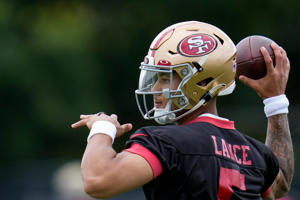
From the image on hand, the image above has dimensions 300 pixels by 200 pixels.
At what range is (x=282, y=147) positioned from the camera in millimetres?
4168

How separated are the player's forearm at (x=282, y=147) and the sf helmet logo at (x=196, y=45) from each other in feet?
2.51

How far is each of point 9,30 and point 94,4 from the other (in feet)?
10.2

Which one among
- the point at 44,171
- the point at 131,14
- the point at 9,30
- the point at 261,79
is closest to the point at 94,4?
the point at 131,14

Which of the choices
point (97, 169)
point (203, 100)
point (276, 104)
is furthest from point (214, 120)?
point (97, 169)

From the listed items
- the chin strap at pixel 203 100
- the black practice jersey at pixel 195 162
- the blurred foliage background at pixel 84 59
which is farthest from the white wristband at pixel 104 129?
the blurred foliage background at pixel 84 59

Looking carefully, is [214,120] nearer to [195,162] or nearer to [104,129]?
[195,162]

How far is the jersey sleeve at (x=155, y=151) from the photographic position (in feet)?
10.6

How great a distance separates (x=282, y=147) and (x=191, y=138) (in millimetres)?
1010

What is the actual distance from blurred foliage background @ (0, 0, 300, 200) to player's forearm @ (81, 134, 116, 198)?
39.9ft

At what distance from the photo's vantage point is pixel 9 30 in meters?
17.7

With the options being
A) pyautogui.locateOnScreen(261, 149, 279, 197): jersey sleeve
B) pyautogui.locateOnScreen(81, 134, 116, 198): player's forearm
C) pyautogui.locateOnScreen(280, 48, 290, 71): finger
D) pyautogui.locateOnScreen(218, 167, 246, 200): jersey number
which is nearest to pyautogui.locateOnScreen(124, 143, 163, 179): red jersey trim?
pyautogui.locateOnScreen(81, 134, 116, 198): player's forearm

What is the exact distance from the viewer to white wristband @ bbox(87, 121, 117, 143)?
3.44m

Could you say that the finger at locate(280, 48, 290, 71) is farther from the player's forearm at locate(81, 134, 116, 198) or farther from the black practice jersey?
the player's forearm at locate(81, 134, 116, 198)

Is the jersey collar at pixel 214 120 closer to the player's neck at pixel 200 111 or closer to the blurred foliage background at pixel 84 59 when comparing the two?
the player's neck at pixel 200 111
